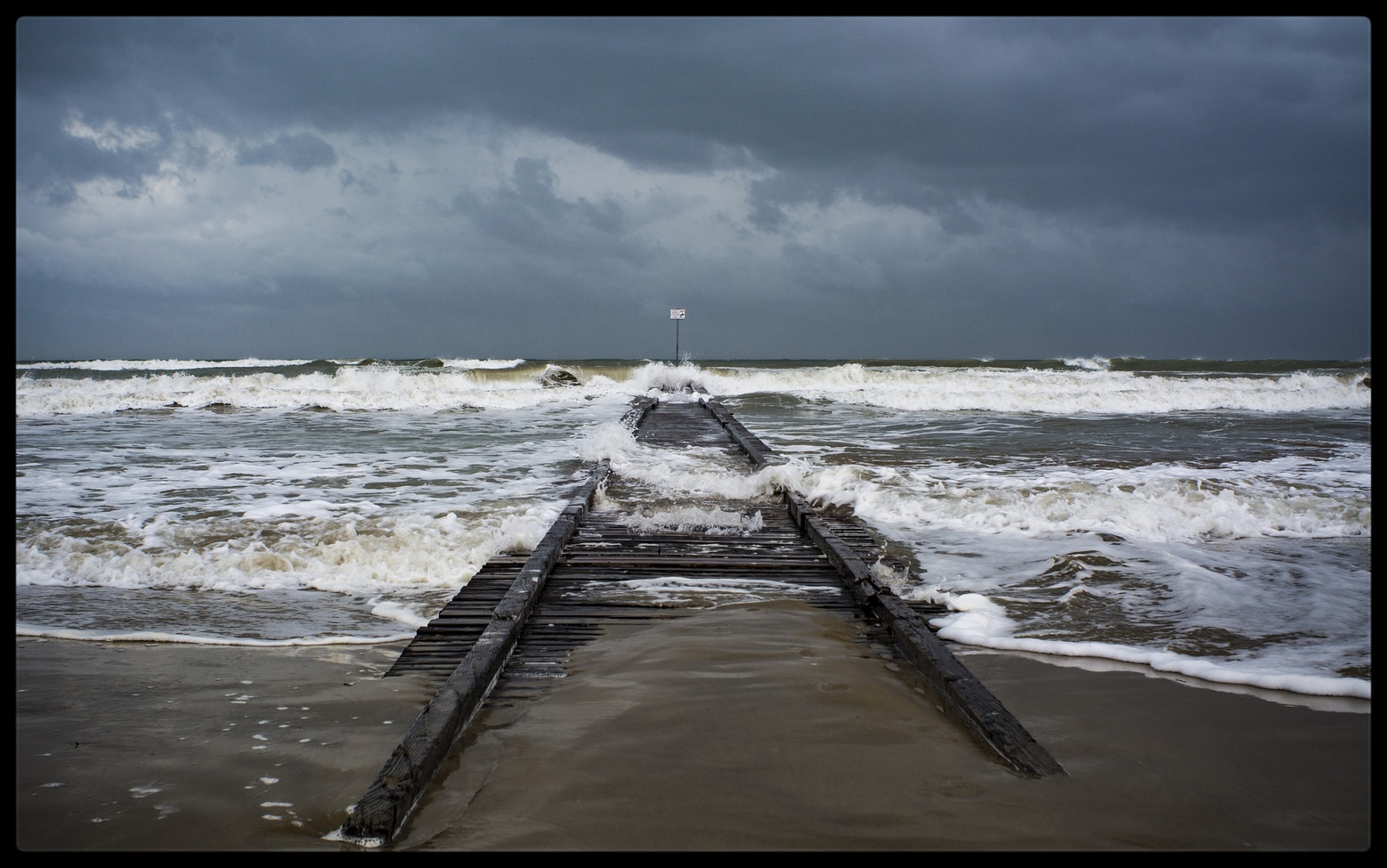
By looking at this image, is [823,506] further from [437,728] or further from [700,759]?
[437,728]

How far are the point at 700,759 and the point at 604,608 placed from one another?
167cm

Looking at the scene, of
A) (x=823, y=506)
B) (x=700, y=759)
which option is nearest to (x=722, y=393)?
(x=823, y=506)

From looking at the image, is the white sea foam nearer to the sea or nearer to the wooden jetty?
the sea

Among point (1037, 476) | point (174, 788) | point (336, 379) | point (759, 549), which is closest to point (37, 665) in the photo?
point (174, 788)

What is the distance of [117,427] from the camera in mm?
14000

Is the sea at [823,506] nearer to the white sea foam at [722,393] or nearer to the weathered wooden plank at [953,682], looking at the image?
the weathered wooden plank at [953,682]

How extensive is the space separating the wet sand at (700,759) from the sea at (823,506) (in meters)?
0.54

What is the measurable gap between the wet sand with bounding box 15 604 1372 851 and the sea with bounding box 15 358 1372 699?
541mm

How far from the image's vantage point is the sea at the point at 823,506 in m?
3.76

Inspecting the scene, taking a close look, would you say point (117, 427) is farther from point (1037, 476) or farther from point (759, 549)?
point (1037, 476)

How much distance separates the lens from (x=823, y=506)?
6895 millimetres

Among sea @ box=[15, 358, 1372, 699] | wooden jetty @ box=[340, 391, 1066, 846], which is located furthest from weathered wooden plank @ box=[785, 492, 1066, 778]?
sea @ box=[15, 358, 1372, 699]

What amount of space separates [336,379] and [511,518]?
24780 mm

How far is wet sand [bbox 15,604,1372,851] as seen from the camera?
193cm
